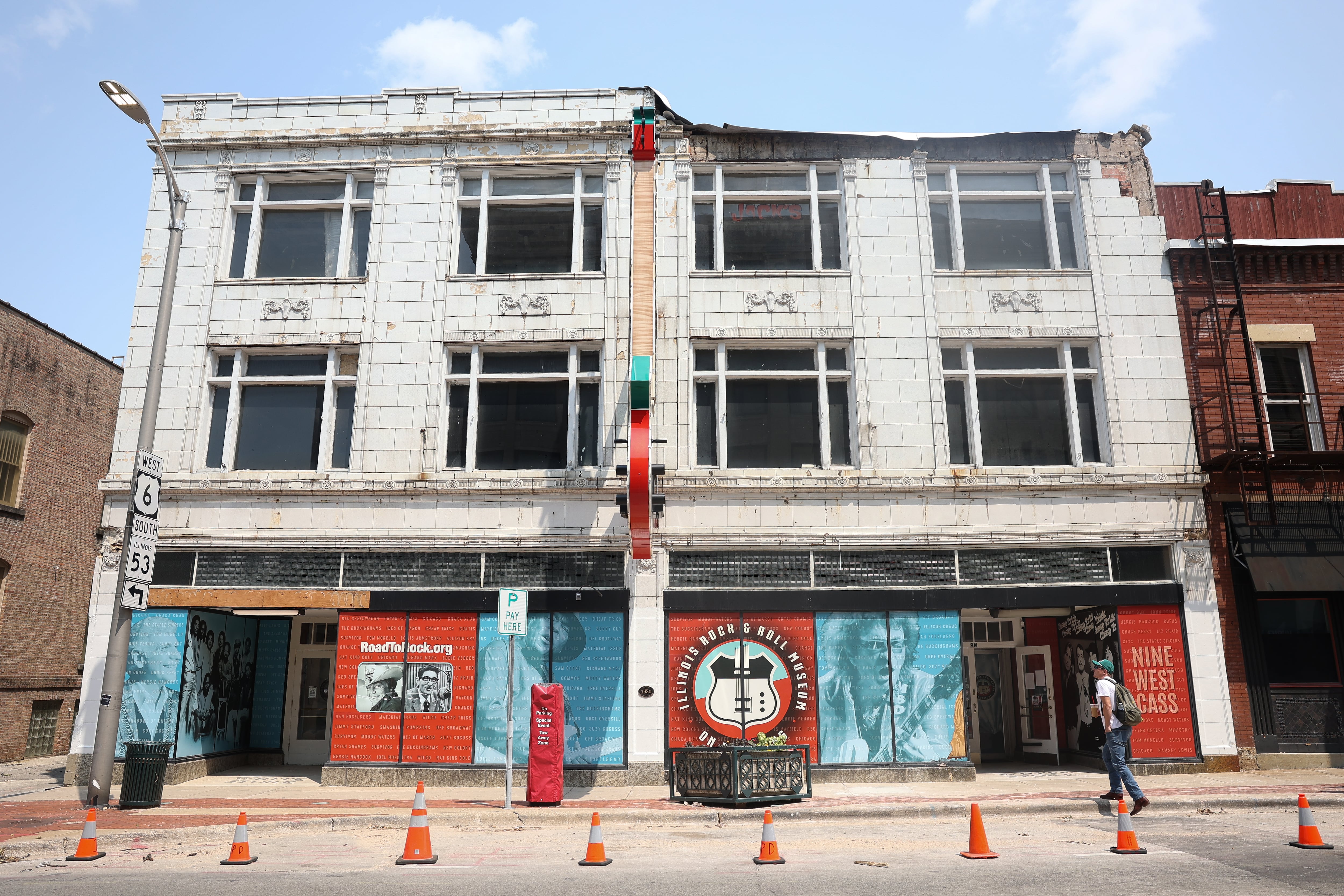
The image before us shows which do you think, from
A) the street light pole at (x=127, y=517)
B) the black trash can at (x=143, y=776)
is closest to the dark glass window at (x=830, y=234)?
the street light pole at (x=127, y=517)

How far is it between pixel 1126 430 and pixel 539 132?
12.6 m

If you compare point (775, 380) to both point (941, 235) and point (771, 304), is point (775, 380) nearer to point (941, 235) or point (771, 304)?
point (771, 304)

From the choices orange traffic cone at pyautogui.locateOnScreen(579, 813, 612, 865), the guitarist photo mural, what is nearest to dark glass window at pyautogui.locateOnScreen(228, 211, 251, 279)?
the guitarist photo mural

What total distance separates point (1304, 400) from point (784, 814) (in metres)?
12.9

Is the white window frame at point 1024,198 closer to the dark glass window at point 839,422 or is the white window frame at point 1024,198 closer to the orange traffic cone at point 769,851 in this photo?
the dark glass window at point 839,422

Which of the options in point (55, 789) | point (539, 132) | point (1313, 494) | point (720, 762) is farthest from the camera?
point (539, 132)

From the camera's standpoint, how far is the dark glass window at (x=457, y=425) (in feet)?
56.3

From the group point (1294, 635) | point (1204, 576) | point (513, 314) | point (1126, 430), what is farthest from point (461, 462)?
point (1294, 635)

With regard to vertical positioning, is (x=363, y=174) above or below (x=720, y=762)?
above

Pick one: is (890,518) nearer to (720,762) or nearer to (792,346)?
(792,346)

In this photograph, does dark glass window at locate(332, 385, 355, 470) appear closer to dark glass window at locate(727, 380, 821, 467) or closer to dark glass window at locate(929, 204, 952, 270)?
dark glass window at locate(727, 380, 821, 467)

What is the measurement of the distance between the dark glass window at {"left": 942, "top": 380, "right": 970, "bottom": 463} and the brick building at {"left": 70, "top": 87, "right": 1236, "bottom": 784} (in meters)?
0.06

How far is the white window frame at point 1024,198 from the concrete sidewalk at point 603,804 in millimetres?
9518

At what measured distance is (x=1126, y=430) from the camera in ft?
54.9
